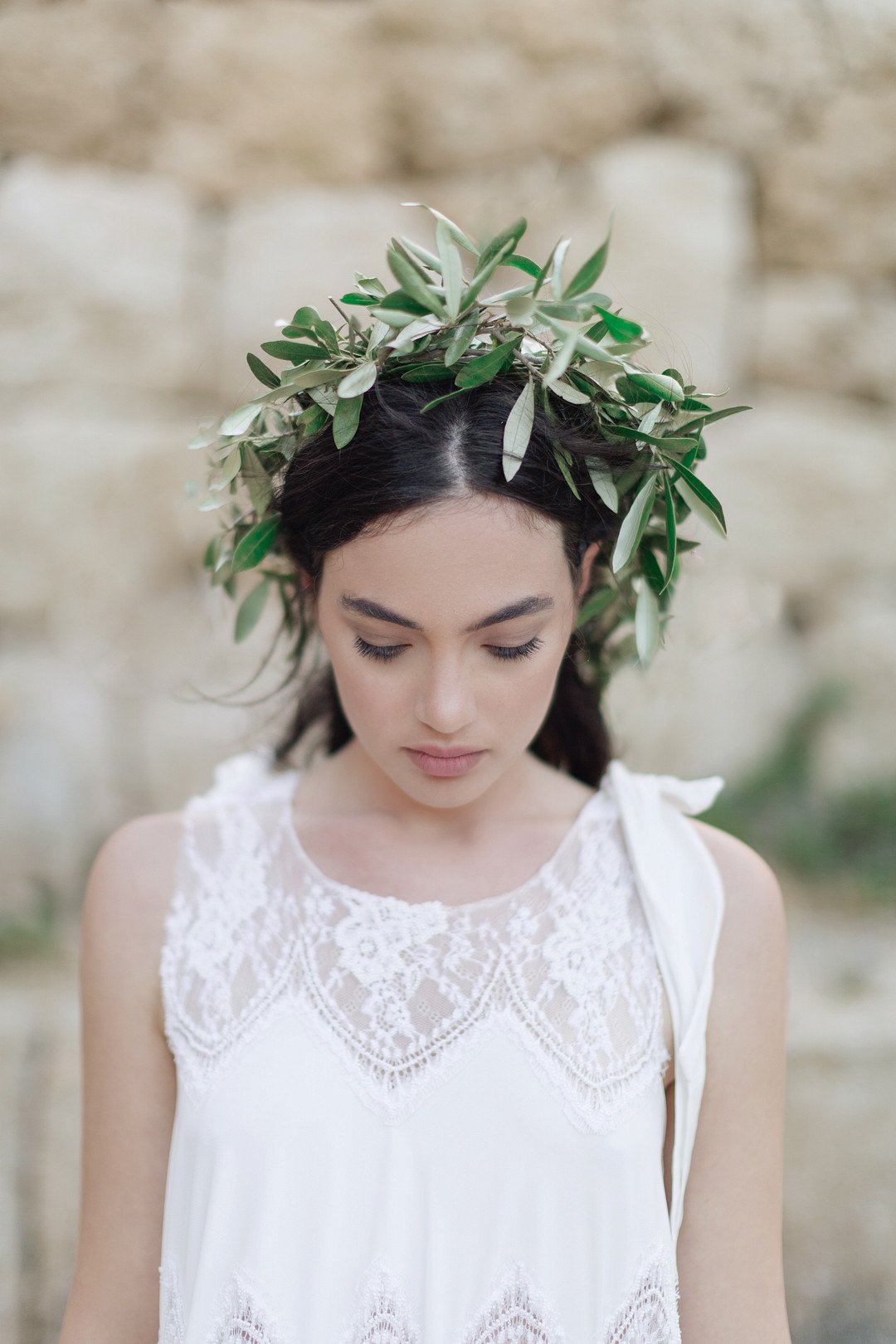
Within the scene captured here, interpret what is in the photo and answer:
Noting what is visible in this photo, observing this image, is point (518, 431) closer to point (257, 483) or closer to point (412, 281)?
point (412, 281)

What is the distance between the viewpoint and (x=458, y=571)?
50.8 inches

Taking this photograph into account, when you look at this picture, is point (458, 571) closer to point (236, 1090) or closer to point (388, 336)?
point (388, 336)

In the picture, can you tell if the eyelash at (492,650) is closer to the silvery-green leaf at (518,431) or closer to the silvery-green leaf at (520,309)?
the silvery-green leaf at (518,431)

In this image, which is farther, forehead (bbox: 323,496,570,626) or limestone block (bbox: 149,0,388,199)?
limestone block (bbox: 149,0,388,199)

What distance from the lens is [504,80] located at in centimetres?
278

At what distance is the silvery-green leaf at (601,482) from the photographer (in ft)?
4.63

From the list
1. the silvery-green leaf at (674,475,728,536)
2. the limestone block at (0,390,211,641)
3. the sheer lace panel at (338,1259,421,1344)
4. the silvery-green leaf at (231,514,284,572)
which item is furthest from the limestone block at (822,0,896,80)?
the sheer lace panel at (338,1259,421,1344)

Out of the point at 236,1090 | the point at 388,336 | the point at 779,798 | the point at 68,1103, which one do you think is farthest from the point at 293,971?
the point at 779,798

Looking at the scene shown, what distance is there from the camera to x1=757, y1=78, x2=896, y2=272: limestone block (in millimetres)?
2832

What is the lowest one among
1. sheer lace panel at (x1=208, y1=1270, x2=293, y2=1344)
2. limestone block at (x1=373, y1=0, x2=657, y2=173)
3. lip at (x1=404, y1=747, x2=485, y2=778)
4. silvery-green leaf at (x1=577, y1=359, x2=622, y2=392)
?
sheer lace panel at (x1=208, y1=1270, x2=293, y2=1344)

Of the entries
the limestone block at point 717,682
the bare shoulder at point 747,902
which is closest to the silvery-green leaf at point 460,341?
the bare shoulder at point 747,902

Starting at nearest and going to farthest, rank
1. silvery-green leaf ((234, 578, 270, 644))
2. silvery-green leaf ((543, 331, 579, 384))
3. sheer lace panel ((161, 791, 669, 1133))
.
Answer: silvery-green leaf ((543, 331, 579, 384)), sheer lace panel ((161, 791, 669, 1133)), silvery-green leaf ((234, 578, 270, 644))

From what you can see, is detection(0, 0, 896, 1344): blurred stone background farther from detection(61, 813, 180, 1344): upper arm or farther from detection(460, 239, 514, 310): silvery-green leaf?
detection(460, 239, 514, 310): silvery-green leaf

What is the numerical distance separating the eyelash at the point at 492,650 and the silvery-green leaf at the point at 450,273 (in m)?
0.37
